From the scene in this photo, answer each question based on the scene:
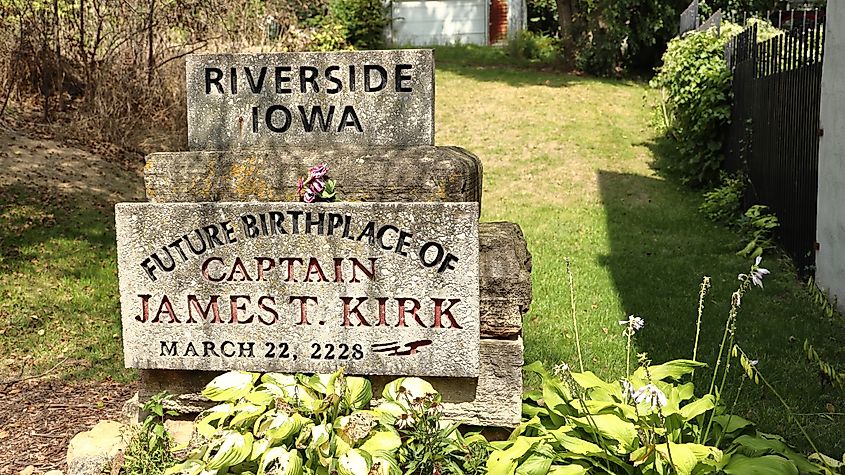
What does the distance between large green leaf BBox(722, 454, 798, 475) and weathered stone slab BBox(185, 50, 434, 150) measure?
169 cm

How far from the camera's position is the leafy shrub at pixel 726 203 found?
9.12 meters

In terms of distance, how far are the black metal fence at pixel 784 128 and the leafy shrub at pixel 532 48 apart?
11.9m

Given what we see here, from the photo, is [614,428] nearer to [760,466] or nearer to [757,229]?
[760,466]

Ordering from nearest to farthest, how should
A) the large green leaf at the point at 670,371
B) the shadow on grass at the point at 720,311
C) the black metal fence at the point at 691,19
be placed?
the large green leaf at the point at 670,371 → the shadow on grass at the point at 720,311 → the black metal fence at the point at 691,19

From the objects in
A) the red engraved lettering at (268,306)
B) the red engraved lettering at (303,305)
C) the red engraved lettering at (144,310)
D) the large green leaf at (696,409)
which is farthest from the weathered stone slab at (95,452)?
the large green leaf at (696,409)

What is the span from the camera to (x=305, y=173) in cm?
352

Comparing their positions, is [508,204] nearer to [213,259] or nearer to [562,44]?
[213,259]

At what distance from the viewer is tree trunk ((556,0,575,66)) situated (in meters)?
19.8

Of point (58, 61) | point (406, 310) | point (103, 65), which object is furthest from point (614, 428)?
point (58, 61)

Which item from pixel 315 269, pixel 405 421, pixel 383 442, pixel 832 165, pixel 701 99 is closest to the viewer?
pixel 383 442

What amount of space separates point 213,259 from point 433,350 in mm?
957

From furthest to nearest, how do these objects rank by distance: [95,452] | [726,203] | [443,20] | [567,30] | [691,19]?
[443,20], [567,30], [691,19], [726,203], [95,452]

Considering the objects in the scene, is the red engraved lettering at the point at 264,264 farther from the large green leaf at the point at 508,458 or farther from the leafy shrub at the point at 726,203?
the leafy shrub at the point at 726,203

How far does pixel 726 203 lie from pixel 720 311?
133 inches
